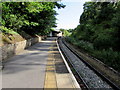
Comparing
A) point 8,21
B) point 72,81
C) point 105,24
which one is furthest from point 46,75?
point 105,24

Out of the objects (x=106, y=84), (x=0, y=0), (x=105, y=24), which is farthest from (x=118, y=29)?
(x=0, y=0)

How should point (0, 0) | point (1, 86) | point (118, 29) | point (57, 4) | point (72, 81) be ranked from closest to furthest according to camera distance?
point (1, 86) → point (72, 81) → point (0, 0) → point (118, 29) → point (57, 4)

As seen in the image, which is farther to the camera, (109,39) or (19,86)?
(109,39)

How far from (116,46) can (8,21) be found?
12212 mm

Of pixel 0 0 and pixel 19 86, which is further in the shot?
pixel 0 0

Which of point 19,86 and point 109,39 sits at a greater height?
point 109,39

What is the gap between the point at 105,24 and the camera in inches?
862

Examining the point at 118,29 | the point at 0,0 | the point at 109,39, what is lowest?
the point at 109,39

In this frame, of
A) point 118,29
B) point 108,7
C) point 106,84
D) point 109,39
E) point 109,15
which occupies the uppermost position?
point 108,7

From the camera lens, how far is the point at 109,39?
1488 centimetres

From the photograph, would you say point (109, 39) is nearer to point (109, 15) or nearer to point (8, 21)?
point (109, 15)

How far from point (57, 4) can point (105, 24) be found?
9.30 m

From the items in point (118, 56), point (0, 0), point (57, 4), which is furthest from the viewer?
point (57, 4)

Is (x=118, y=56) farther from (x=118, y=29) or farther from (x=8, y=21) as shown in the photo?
(x=8, y=21)
